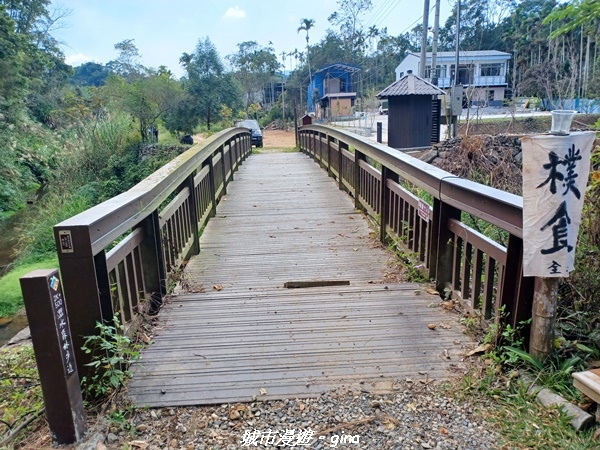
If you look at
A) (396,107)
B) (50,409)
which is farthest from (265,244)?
(396,107)

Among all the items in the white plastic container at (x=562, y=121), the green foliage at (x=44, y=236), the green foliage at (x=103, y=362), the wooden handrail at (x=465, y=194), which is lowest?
the green foliage at (x=44, y=236)

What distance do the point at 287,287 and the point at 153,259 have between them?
3.60 ft

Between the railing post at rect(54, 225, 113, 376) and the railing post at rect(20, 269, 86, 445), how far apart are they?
0.19 metres

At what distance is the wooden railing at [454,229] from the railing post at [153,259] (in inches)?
72.3

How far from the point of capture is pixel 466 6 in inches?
1986

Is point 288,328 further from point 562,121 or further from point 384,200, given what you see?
point 384,200

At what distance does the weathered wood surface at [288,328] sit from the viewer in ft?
7.51

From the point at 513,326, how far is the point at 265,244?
120 inches

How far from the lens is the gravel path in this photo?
1.86 metres

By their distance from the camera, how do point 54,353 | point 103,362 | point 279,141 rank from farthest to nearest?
point 279,141 < point 103,362 < point 54,353

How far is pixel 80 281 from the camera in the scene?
201 cm

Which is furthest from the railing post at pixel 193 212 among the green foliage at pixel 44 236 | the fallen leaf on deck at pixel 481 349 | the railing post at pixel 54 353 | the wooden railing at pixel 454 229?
the green foliage at pixel 44 236

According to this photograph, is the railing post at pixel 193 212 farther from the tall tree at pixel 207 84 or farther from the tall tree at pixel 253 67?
the tall tree at pixel 253 67

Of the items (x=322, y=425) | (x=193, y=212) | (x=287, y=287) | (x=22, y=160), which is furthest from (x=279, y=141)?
(x=322, y=425)
